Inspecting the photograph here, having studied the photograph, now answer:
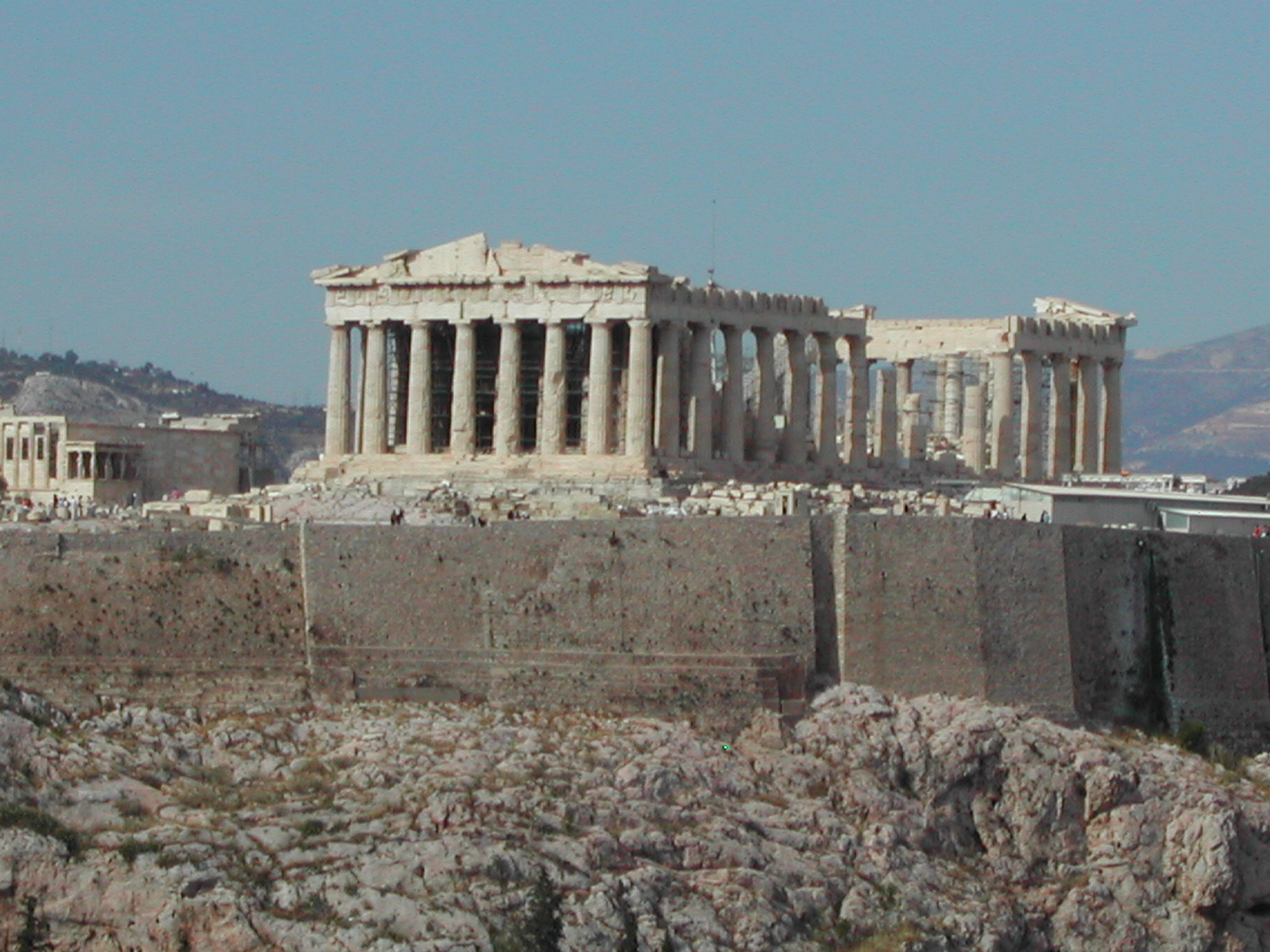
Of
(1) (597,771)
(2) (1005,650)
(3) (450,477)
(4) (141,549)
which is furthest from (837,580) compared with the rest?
(3) (450,477)

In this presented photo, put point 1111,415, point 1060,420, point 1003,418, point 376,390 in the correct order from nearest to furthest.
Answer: point 376,390, point 1003,418, point 1060,420, point 1111,415

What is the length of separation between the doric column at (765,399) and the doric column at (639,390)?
5868mm

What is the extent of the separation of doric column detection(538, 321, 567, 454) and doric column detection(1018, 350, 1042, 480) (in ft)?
57.8

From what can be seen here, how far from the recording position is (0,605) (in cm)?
6562

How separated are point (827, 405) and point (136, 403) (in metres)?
83.9

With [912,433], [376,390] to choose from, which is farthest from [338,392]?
[912,433]

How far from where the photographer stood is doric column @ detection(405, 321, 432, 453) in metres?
89.1

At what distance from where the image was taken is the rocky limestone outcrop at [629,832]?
56.8 metres

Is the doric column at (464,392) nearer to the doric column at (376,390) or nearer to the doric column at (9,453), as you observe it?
the doric column at (376,390)

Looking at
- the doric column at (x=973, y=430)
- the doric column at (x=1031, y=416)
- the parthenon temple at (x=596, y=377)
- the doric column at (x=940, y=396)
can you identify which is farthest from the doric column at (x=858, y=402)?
the doric column at (x=940, y=396)

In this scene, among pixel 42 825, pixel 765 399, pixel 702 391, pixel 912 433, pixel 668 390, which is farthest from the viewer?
pixel 912 433

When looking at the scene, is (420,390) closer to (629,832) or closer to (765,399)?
(765,399)

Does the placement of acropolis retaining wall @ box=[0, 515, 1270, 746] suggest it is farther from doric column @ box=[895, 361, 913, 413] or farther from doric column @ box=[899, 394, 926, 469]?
doric column @ box=[895, 361, 913, 413]

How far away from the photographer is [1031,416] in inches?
3873
